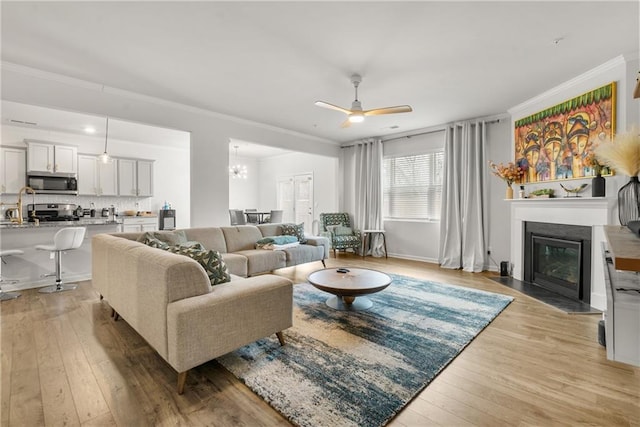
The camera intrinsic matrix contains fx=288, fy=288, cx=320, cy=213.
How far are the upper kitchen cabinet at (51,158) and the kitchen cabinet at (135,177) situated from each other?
864mm

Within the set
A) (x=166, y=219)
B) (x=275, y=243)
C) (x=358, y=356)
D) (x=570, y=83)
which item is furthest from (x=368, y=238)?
(x=166, y=219)

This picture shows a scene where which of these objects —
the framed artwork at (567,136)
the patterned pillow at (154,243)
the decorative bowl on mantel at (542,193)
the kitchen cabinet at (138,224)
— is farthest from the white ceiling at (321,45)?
the kitchen cabinet at (138,224)

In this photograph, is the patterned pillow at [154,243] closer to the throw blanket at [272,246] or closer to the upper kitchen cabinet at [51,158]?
the throw blanket at [272,246]

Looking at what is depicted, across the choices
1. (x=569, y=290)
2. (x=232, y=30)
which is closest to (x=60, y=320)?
(x=232, y=30)

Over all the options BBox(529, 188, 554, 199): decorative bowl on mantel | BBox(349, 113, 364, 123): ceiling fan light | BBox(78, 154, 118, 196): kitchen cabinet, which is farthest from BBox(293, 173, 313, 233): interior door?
BBox(529, 188, 554, 199): decorative bowl on mantel

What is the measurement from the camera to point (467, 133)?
5.24 meters

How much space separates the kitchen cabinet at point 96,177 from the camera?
640cm

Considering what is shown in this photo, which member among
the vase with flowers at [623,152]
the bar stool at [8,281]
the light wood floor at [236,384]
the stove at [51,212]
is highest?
the vase with flowers at [623,152]

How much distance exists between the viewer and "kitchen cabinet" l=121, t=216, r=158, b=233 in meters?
6.66

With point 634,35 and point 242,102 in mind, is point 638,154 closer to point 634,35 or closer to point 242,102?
point 634,35

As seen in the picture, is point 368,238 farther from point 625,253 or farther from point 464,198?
point 625,253

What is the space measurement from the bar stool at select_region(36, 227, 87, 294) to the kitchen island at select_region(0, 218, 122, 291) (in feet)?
0.74

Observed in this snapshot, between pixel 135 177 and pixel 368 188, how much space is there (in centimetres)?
569

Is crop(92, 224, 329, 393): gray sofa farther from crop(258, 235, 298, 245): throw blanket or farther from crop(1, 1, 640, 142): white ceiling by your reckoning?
crop(258, 235, 298, 245): throw blanket
